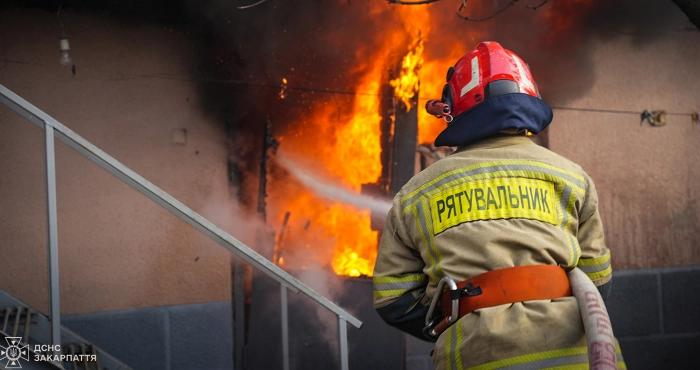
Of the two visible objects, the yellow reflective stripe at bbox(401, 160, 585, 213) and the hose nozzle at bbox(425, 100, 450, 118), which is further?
the hose nozzle at bbox(425, 100, 450, 118)

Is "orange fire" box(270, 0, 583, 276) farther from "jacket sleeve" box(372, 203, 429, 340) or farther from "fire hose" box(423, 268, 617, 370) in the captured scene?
"fire hose" box(423, 268, 617, 370)

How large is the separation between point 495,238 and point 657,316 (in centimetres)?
526

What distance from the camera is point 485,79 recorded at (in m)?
2.70

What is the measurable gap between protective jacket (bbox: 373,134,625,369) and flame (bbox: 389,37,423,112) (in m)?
3.60

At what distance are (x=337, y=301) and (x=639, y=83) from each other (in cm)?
400

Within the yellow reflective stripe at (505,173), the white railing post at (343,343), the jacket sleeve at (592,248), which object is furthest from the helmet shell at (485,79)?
the white railing post at (343,343)

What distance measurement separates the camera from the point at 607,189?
6.57m

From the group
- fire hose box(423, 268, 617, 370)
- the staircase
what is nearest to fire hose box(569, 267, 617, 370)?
fire hose box(423, 268, 617, 370)

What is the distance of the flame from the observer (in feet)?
20.2

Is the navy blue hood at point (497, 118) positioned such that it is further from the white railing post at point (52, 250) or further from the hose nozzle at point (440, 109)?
the white railing post at point (52, 250)

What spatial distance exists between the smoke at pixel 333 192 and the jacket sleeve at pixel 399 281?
3295 millimetres

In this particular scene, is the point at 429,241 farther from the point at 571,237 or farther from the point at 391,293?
the point at 571,237

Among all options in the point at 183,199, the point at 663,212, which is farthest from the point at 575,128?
the point at 183,199

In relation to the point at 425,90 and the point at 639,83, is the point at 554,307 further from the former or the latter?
the point at 639,83
